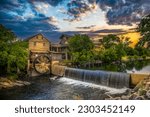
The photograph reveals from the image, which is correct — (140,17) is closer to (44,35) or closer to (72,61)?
(44,35)

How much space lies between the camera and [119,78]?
7305 mm

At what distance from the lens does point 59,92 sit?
275 inches

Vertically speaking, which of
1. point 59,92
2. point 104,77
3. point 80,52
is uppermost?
point 80,52

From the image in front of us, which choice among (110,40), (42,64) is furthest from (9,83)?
(110,40)

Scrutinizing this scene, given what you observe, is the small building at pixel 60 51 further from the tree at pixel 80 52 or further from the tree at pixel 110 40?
the tree at pixel 110 40

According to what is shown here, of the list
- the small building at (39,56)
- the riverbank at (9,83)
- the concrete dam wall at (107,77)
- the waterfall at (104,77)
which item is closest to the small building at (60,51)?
the small building at (39,56)

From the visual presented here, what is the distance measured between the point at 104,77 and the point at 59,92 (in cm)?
151

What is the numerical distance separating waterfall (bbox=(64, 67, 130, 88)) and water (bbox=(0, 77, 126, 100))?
216 mm

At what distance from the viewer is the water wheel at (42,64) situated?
11077mm

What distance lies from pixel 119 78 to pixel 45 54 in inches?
198

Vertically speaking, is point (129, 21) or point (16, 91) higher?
point (129, 21)

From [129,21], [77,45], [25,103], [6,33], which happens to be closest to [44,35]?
[6,33]

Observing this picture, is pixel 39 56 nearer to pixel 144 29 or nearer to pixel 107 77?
pixel 107 77

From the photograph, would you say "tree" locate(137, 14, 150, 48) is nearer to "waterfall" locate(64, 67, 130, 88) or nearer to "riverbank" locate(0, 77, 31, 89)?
"waterfall" locate(64, 67, 130, 88)
